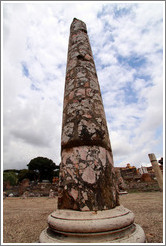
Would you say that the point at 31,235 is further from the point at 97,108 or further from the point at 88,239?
the point at 97,108

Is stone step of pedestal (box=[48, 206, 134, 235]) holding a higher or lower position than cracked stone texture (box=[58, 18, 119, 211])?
lower

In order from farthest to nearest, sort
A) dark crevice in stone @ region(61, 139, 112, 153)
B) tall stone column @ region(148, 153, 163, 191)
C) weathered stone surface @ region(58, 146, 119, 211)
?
tall stone column @ region(148, 153, 163, 191) < dark crevice in stone @ region(61, 139, 112, 153) < weathered stone surface @ region(58, 146, 119, 211)

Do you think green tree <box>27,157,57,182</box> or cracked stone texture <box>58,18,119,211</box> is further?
green tree <box>27,157,57,182</box>

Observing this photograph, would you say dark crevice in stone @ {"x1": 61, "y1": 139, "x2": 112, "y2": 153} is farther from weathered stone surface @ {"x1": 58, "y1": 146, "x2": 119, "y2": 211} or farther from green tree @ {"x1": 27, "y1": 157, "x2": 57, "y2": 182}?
green tree @ {"x1": 27, "y1": 157, "x2": 57, "y2": 182}

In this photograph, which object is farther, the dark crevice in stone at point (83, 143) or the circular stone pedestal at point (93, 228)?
the dark crevice in stone at point (83, 143)

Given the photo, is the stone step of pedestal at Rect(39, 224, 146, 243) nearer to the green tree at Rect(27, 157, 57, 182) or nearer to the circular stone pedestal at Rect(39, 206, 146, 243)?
the circular stone pedestal at Rect(39, 206, 146, 243)

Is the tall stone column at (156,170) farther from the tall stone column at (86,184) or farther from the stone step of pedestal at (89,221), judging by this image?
the stone step of pedestal at (89,221)

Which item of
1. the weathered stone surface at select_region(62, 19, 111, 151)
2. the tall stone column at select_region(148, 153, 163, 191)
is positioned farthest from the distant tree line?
the weathered stone surface at select_region(62, 19, 111, 151)

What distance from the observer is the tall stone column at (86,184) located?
1.25 meters

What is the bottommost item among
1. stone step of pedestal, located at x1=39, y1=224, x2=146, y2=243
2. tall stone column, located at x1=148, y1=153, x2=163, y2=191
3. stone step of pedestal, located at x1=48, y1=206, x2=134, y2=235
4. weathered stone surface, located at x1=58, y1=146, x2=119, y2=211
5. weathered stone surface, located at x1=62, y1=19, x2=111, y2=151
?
tall stone column, located at x1=148, y1=153, x2=163, y2=191

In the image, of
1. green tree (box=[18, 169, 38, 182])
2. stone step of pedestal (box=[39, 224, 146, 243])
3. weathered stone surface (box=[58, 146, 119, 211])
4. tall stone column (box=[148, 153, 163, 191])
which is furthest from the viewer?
green tree (box=[18, 169, 38, 182])

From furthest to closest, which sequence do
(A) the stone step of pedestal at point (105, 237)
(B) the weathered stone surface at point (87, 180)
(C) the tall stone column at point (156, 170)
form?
(C) the tall stone column at point (156, 170)
(B) the weathered stone surface at point (87, 180)
(A) the stone step of pedestal at point (105, 237)

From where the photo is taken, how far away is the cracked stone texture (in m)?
1.51

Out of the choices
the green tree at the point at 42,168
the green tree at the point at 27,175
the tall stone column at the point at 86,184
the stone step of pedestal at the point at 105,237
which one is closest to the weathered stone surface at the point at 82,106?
the tall stone column at the point at 86,184
